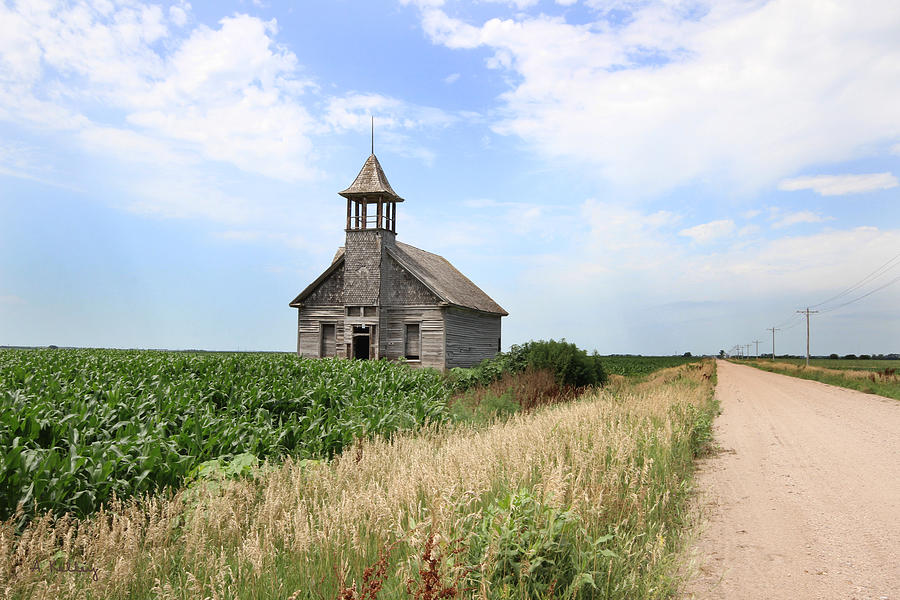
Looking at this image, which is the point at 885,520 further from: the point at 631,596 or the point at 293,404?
the point at 293,404

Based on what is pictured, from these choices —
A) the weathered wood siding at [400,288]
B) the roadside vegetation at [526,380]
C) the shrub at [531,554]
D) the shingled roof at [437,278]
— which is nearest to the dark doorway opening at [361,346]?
the weathered wood siding at [400,288]

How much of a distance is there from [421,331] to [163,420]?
17771 mm

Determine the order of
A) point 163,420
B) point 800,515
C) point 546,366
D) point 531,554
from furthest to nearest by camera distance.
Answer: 1. point 546,366
2. point 163,420
3. point 800,515
4. point 531,554

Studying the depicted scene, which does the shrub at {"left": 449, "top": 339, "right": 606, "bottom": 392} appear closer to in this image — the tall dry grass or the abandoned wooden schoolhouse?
the abandoned wooden schoolhouse

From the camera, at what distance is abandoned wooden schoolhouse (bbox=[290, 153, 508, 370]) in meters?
27.3

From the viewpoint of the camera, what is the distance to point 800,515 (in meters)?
6.75

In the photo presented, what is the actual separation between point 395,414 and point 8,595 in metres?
8.82

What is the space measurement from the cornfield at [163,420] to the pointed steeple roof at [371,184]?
35.9ft

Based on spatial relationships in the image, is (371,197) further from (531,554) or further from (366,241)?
(531,554)

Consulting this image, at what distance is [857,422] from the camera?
14719mm

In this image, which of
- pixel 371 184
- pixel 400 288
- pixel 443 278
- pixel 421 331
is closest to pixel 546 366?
pixel 421 331

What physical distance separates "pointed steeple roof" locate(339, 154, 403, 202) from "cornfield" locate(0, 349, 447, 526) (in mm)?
10940

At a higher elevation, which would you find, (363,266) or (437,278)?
(363,266)

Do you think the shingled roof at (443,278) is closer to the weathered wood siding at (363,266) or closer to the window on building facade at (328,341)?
the weathered wood siding at (363,266)
